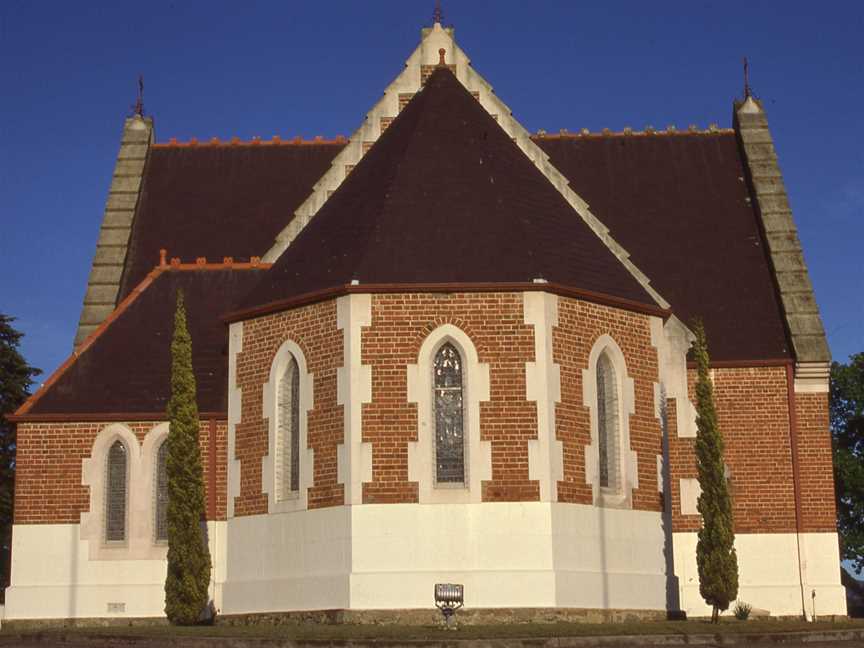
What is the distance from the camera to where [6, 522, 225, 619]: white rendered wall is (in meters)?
29.8

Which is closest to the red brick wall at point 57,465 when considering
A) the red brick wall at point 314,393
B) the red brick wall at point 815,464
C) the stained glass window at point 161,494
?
the stained glass window at point 161,494

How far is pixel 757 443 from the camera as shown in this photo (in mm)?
30750

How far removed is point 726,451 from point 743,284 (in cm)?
444

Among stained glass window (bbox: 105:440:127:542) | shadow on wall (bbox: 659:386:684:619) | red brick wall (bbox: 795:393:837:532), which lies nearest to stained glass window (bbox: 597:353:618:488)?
shadow on wall (bbox: 659:386:684:619)

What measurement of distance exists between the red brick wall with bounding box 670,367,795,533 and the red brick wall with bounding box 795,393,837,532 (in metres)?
0.27

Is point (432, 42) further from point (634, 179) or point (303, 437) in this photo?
point (303, 437)

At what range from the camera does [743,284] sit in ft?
109

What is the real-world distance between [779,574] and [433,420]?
8.93 meters

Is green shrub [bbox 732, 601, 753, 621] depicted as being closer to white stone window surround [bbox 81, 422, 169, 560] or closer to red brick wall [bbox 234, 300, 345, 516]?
red brick wall [bbox 234, 300, 345, 516]

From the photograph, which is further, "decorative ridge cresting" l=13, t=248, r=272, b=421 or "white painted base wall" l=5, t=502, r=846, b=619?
"decorative ridge cresting" l=13, t=248, r=272, b=421

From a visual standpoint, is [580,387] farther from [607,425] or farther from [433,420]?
[433,420]

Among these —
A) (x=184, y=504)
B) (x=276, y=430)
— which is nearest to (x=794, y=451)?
(x=276, y=430)

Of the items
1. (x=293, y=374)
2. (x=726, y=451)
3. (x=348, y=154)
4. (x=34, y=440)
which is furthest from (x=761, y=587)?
(x=34, y=440)

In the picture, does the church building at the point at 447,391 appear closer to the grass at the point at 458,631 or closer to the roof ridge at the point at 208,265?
the roof ridge at the point at 208,265
